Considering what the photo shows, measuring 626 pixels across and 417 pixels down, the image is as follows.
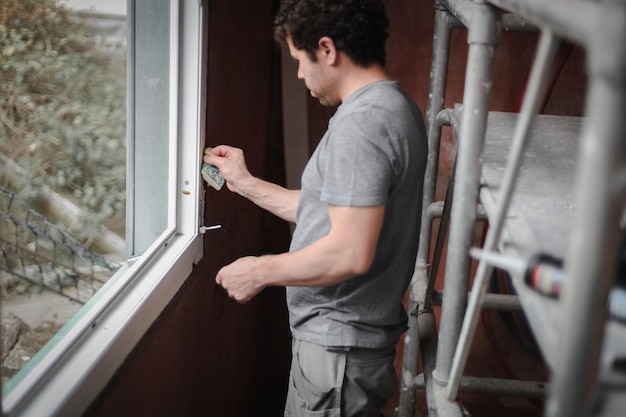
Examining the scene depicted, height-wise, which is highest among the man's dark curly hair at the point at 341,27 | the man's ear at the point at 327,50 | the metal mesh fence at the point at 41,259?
the man's dark curly hair at the point at 341,27

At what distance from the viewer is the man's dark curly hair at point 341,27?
1644 millimetres

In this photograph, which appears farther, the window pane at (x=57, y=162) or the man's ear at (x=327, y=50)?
the window pane at (x=57, y=162)

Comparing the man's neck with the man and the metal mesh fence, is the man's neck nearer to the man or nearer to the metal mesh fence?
the man

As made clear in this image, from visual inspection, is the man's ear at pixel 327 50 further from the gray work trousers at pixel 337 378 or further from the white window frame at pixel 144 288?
the gray work trousers at pixel 337 378

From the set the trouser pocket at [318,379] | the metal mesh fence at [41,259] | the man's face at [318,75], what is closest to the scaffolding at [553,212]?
the trouser pocket at [318,379]

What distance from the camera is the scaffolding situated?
0.58 meters

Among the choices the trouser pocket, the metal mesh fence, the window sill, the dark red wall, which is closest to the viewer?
the window sill

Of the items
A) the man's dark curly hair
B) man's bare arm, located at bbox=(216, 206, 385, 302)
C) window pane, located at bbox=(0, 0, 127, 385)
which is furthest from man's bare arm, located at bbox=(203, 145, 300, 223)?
window pane, located at bbox=(0, 0, 127, 385)

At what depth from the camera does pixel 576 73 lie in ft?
10.2

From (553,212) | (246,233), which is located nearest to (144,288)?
(553,212)

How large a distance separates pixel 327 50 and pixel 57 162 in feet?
8.12

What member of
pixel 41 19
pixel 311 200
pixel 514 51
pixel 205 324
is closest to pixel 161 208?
pixel 205 324

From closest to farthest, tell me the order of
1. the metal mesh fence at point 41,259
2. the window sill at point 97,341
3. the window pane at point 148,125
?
the window sill at point 97,341
the window pane at point 148,125
the metal mesh fence at point 41,259

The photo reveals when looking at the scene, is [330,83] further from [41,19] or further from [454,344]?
Result: [41,19]
